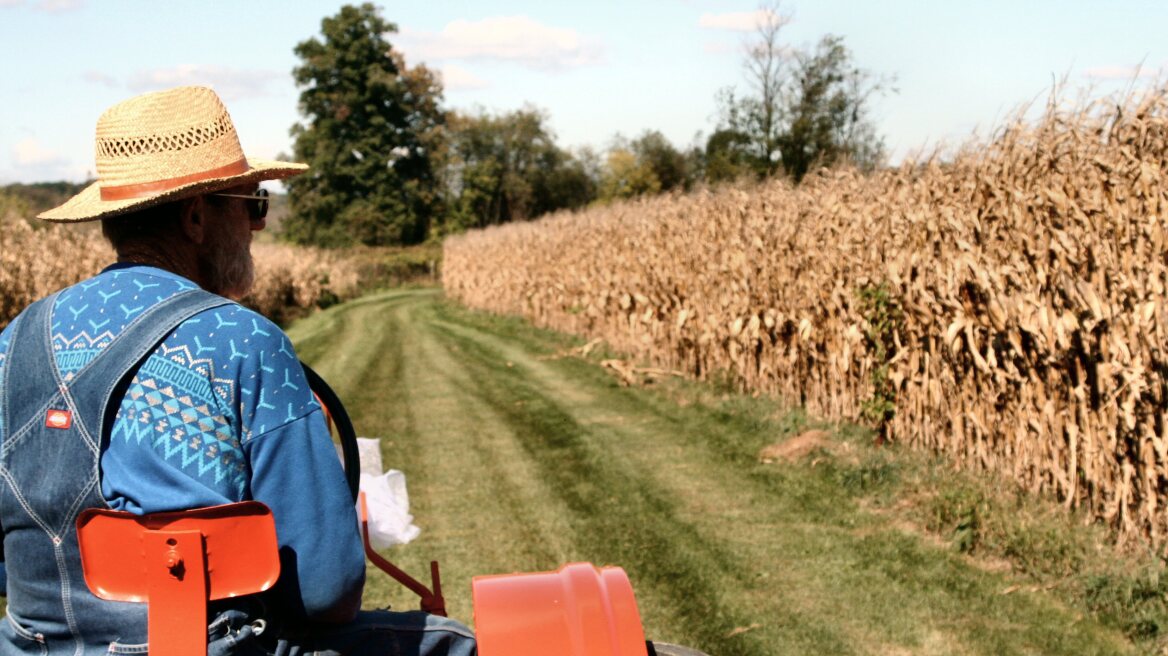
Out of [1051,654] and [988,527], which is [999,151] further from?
[1051,654]

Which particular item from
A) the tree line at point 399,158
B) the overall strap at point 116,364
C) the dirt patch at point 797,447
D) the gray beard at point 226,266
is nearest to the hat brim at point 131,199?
the gray beard at point 226,266

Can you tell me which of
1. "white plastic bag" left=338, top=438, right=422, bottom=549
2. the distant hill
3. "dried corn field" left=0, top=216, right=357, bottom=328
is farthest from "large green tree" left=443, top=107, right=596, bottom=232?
"white plastic bag" left=338, top=438, right=422, bottom=549

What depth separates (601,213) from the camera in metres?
18.5

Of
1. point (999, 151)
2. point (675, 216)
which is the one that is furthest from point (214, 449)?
point (675, 216)

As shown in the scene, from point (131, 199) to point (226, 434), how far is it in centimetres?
56

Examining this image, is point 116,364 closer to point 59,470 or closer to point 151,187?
point 59,470

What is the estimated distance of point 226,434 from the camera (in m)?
1.93

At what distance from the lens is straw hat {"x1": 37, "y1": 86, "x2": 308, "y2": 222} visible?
7.02ft

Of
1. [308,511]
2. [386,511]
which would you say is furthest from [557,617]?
[386,511]

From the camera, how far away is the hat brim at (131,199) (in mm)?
2117

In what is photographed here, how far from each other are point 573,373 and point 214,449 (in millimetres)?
12048

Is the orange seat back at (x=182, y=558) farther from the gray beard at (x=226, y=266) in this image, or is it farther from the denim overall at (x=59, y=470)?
the gray beard at (x=226, y=266)

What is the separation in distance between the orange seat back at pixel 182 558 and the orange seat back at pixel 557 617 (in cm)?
43

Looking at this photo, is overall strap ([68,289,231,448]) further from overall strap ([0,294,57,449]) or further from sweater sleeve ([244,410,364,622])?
sweater sleeve ([244,410,364,622])
